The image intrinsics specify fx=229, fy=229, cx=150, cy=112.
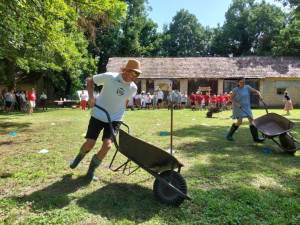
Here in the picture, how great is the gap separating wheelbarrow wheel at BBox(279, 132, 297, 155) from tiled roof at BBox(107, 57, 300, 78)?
21206 mm

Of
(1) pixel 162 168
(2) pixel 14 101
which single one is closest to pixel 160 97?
(2) pixel 14 101

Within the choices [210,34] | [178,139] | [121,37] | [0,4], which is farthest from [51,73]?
[210,34]

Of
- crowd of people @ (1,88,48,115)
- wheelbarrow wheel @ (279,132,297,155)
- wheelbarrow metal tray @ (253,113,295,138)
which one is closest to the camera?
wheelbarrow wheel @ (279,132,297,155)

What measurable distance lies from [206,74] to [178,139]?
2051cm

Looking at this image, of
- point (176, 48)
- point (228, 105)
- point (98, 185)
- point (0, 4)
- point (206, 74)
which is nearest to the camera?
point (98, 185)

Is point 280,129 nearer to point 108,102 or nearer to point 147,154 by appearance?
point 147,154

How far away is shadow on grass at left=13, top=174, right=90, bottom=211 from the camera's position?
285cm

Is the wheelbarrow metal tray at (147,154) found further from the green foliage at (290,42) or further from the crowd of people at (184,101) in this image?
the green foliage at (290,42)

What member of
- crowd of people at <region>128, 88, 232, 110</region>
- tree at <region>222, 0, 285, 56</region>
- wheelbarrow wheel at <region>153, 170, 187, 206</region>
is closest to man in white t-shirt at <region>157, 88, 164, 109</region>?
crowd of people at <region>128, 88, 232, 110</region>

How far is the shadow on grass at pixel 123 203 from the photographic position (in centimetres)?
265

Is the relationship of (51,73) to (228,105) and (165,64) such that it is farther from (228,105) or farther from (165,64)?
(228,105)

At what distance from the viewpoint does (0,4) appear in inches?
254

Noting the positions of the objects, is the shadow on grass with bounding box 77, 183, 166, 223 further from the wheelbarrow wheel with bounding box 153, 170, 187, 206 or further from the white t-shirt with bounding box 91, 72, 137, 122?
the white t-shirt with bounding box 91, 72, 137, 122

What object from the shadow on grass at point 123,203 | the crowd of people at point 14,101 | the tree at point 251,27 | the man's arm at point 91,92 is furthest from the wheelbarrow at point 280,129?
the tree at point 251,27
